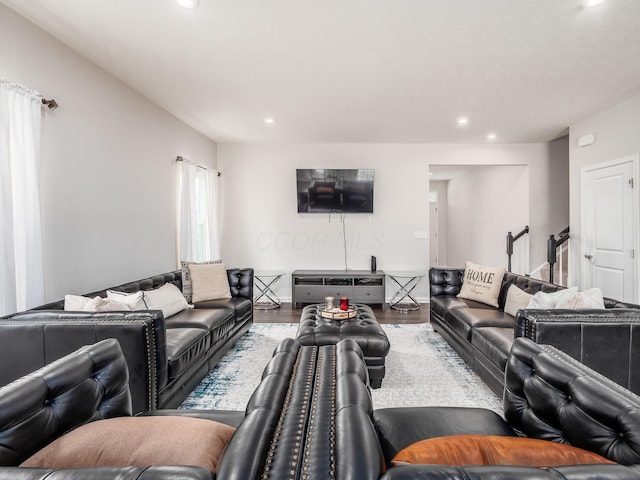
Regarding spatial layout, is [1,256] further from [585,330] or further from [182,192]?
[585,330]

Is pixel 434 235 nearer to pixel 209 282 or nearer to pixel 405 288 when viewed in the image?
pixel 405 288

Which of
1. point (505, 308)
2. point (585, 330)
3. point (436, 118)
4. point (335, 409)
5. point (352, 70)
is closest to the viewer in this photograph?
point (335, 409)

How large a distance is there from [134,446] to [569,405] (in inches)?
52.1

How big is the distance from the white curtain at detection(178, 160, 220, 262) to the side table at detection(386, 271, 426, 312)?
2.91 metres

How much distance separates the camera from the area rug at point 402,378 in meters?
2.30

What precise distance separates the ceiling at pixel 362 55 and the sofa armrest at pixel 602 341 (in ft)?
6.61

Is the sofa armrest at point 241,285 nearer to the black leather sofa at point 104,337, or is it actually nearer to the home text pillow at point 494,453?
the black leather sofa at point 104,337

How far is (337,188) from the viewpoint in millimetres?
5328

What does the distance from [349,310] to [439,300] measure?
1253 mm

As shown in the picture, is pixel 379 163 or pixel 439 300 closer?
pixel 439 300

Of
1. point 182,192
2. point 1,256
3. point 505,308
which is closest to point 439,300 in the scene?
point 505,308

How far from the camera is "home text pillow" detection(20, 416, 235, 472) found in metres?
0.85

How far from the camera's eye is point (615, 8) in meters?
2.11

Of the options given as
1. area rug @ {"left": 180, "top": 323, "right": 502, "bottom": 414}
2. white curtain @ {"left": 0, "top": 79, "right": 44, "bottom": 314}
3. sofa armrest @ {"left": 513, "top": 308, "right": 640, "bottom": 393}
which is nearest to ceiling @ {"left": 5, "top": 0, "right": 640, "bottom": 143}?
white curtain @ {"left": 0, "top": 79, "right": 44, "bottom": 314}
